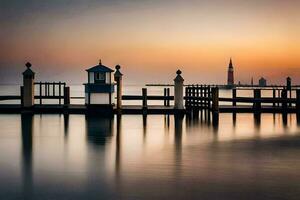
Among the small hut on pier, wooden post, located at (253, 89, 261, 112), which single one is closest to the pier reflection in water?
the small hut on pier

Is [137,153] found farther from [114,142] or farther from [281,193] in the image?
[281,193]

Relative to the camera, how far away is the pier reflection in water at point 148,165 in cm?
746

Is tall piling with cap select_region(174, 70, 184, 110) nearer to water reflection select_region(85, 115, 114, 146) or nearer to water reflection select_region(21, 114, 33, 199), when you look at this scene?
water reflection select_region(85, 115, 114, 146)

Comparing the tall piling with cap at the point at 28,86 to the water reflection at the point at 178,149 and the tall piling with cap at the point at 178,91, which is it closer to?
the tall piling with cap at the point at 178,91

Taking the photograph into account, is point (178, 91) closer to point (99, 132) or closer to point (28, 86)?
point (28, 86)

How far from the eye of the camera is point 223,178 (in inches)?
337

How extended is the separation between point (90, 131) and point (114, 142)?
3695 millimetres

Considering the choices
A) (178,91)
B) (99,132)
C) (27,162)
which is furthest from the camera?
(178,91)

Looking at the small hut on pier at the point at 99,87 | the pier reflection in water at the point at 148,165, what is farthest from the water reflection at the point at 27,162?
the small hut on pier at the point at 99,87

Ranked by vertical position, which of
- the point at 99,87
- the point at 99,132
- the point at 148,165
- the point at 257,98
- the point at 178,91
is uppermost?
the point at 99,87

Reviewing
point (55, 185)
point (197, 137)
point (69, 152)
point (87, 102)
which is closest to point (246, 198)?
point (55, 185)

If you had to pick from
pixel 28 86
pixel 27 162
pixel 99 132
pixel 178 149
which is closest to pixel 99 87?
pixel 28 86

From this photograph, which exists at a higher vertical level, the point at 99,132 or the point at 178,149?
the point at 99,132

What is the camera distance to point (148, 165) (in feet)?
32.7
